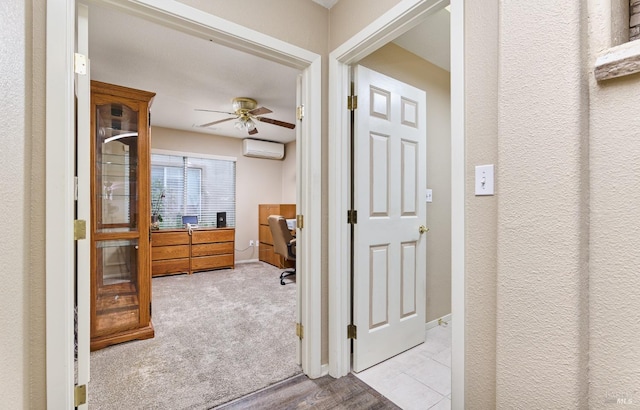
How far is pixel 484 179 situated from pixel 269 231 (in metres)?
4.67

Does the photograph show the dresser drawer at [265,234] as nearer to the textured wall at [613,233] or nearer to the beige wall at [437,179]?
the beige wall at [437,179]

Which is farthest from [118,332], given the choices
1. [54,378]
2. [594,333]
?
[594,333]

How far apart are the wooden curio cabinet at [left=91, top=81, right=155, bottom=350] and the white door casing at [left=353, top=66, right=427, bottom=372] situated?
185 cm

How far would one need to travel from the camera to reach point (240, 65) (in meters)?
2.66

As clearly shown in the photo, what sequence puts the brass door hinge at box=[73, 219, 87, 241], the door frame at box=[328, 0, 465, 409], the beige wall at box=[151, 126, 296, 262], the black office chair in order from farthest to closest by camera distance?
1. the beige wall at box=[151, 126, 296, 262]
2. the black office chair
3. the door frame at box=[328, 0, 465, 409]
4. the brass door hinge at box=[73, 219, 87, 241]

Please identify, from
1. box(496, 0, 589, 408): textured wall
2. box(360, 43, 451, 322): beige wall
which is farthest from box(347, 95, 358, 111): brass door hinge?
box(496, 0, 589, 408): textured wall

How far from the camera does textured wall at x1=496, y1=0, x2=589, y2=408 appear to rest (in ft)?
2.68

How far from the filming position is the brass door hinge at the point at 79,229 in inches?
47.2

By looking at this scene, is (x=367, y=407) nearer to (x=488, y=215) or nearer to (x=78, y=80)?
(x=488, y=215)

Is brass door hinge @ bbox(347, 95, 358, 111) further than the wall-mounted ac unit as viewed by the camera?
No

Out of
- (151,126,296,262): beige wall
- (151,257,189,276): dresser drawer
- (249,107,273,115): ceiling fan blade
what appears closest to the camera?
(249,107,273,115): ceiling fan blade

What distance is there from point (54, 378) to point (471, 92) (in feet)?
6.53

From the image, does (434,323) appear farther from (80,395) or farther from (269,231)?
(269,231)

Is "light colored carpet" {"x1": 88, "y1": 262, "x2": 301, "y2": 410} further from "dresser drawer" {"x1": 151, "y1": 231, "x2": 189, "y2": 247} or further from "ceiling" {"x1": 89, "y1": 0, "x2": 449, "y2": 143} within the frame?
"ceiling" {"x1": 89, "y1": 0, "x2": 449, "y2": 143}
